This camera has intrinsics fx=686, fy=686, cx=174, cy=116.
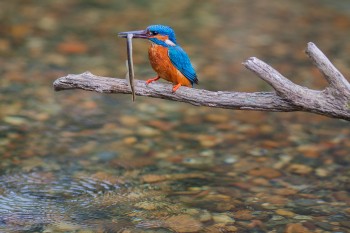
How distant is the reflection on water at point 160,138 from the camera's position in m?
4.37

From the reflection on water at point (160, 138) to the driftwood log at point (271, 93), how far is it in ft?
2.88

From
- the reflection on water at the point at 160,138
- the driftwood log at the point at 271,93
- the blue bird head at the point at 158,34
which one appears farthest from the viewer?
the reflection on water at the point at 160,138

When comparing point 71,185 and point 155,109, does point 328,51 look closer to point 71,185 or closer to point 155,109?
point 155,109

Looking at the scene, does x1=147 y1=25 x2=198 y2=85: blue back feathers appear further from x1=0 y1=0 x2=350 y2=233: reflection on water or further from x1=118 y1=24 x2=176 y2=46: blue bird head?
x1=0 y1=0 x2=350 y2=233: reflection on water

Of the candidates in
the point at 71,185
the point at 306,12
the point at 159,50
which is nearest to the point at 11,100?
the point at 71,185

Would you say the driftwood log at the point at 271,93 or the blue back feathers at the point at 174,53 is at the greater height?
the blue back feathers at the point at 174,53

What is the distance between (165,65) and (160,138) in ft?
5.70

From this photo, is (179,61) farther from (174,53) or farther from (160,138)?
(160,138)

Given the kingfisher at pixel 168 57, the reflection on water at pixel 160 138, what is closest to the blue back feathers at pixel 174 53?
the kingfisher at pixel 168 57

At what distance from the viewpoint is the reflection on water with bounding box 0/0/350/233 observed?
14.3ft

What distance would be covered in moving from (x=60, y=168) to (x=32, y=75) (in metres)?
2.09

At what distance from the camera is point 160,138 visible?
5.68 metres

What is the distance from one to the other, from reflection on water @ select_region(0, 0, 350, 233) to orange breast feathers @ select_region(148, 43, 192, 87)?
0.90 meters

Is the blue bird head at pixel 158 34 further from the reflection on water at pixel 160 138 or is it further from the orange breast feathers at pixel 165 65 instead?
the reflection on water at pixel 160 138
